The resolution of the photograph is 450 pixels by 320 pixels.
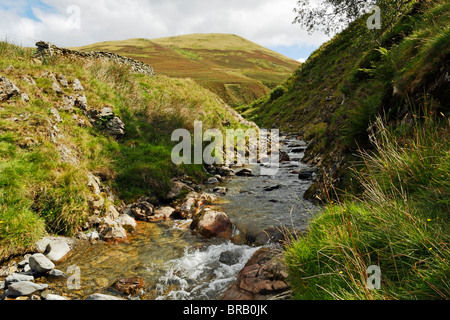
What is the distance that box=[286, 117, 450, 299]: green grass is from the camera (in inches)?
90.0

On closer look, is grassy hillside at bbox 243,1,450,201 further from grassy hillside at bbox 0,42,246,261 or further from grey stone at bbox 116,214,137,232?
grassy hillside at bbox 0,42,246,261

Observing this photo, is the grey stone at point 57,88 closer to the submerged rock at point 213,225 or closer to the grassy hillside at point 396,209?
the submerged rock at point 213,225

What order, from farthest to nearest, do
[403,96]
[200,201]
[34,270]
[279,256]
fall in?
[200,201] < [403,96] < [34,270] < [279,256]

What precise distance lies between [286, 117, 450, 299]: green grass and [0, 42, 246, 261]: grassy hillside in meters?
5.47

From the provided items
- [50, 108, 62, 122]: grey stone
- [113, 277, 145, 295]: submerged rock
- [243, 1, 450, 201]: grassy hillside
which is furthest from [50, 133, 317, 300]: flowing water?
[50, 108, 62, 122]: grey stone

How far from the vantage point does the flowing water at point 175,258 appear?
4539mm

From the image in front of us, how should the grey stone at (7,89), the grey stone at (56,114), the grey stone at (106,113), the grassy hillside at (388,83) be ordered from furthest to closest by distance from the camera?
the grey stone at (106,113), the grey stone at (56,114), the grey stone at (7,89), the grassy hillside at (388,83)

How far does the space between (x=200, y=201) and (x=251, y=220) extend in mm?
2367

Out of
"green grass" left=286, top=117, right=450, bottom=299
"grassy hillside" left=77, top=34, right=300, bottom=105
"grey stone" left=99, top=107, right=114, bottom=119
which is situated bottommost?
"green grass" left=286, top=117, right=450, bottom=299

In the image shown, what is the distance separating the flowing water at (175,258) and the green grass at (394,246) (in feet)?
2.57

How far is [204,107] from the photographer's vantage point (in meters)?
20.9

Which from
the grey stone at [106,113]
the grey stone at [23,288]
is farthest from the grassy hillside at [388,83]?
the grey stone at [106,113]
